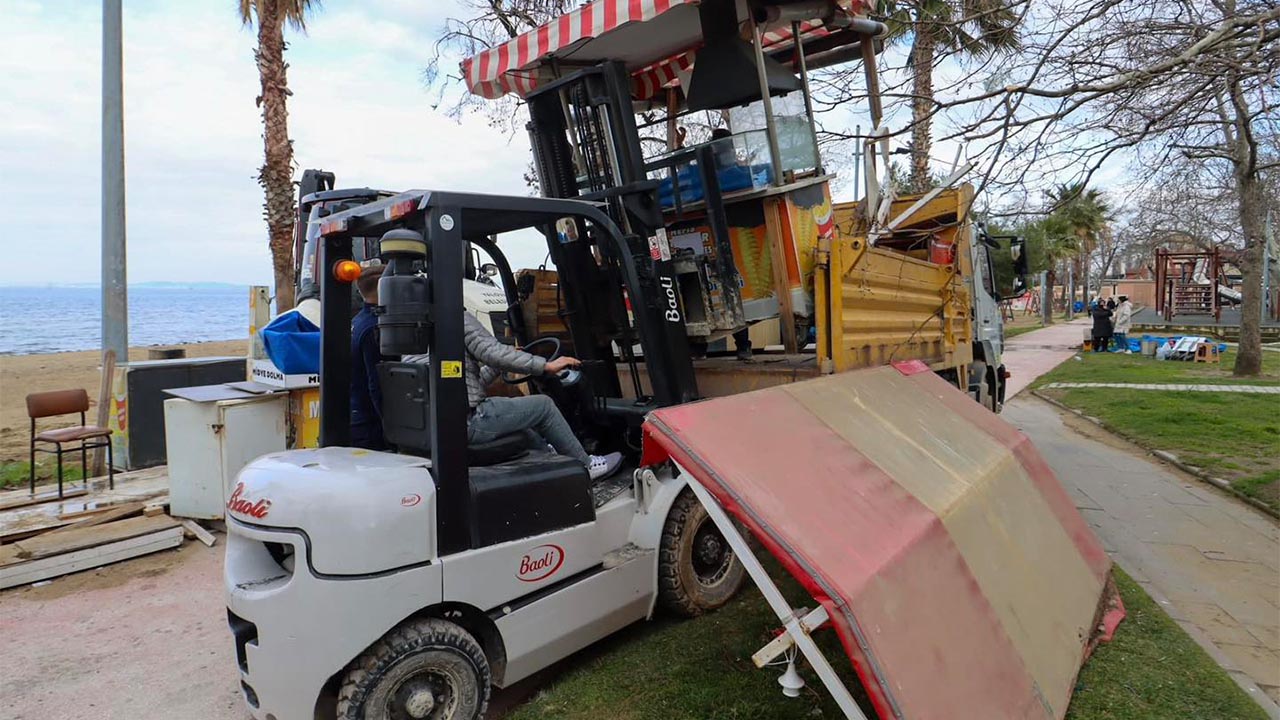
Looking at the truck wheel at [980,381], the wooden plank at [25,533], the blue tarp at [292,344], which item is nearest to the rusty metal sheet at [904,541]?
the blue tarp at [292,344]

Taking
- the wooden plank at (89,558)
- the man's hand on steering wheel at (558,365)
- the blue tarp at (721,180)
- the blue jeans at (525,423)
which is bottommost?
the wooden plank at (89,558)

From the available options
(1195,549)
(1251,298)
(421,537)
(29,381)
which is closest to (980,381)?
(1195,549)

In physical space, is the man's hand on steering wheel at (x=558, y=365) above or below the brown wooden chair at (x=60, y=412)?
above

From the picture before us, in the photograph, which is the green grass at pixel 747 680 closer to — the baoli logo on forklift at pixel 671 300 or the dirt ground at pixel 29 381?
the baoli logo on forklift at pixel 671 300

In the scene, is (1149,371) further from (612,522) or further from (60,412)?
(60,412)

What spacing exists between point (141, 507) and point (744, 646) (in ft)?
19.3

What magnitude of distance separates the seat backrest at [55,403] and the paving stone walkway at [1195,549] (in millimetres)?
9391

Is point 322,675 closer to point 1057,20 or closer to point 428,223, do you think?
point 428,223

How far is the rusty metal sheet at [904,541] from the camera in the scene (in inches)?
106

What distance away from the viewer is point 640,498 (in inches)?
173

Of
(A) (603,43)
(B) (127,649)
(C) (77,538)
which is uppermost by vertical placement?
(A) (603,43)

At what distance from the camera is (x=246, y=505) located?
10.8ft

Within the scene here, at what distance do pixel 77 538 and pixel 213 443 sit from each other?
47.1 inches

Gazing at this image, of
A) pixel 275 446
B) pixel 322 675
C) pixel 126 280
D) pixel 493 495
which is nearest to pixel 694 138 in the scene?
pixel 275 446
